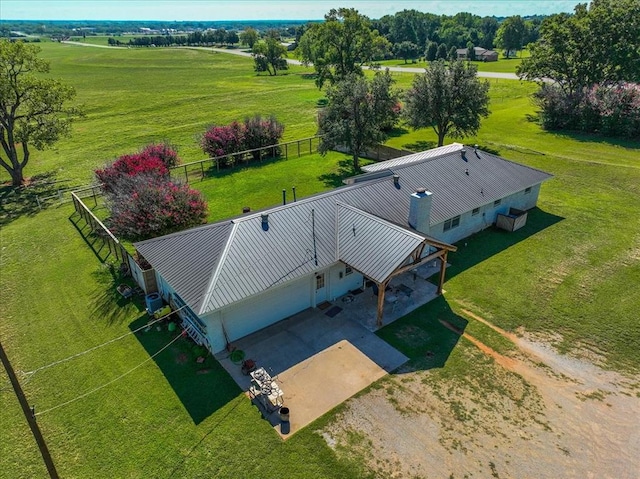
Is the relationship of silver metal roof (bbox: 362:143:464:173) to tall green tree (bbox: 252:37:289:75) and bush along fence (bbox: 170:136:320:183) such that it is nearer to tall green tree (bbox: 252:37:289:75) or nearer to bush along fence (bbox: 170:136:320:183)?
bush along fence (bbox: 170:136:320:183)

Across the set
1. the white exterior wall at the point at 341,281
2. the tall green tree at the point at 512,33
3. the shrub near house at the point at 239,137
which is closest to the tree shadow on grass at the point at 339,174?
the shrub near house at the point at 239,137

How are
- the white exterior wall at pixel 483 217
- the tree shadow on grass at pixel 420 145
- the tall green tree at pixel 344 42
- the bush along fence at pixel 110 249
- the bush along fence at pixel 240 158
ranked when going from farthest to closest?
the tall green tree at pixel 344 42 < the tree shadow on grass at pixel 420 145 < the bush along fence at pixel 240 158 < the white exterior wall at pixel 483 217 < the bush along fence at pixel 110 249

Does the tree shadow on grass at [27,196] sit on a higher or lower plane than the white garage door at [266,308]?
lower

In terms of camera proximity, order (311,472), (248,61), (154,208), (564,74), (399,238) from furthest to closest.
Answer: (248,61) < (564,74) < (154,208) < (399,238) < (311,472)

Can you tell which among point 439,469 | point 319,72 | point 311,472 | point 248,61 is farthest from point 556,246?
point 248,61

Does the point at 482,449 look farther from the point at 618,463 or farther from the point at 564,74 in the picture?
the point at 564,74

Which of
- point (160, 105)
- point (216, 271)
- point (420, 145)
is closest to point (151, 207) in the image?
point (216, 271)

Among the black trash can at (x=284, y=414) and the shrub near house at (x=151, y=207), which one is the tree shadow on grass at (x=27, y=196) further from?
the black trash can at (x=284, y=414)

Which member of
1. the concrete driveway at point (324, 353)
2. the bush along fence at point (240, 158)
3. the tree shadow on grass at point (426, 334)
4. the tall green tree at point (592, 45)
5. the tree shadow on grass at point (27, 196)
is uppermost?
the tall green tree at point (592, 45)
